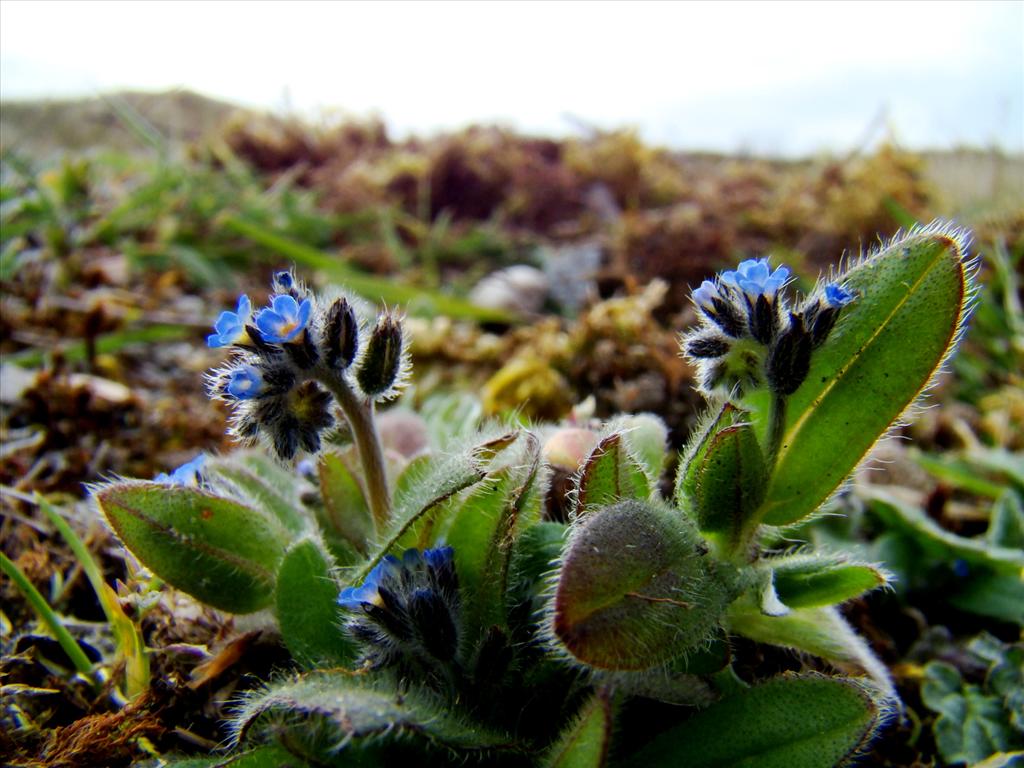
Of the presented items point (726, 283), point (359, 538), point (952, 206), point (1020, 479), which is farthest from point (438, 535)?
point (952, 206)

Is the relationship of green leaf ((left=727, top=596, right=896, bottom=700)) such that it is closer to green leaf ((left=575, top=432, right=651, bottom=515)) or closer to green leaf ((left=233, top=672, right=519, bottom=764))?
green leaf ((left=575, top=432, right=651, bottom=515))

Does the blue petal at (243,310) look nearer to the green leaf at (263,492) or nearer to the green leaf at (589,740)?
the green leaf at (263,492)

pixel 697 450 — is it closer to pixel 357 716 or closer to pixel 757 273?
pixel 757 273

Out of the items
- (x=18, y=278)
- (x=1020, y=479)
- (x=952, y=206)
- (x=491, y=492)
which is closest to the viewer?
(x=491, y=492)

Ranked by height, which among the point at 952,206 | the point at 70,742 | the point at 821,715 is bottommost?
the point at 70,742

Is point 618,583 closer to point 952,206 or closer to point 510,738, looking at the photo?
point 510,738

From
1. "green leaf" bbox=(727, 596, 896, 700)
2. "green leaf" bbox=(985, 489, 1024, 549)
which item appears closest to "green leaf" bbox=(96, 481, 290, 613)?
"green leaf" bbox=(727, 596, 896, 700)

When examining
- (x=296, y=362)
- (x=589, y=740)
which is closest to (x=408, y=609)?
(x=589, y=740)

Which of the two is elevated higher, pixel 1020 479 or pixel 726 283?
pixel 726 283
